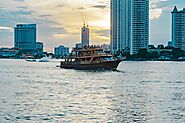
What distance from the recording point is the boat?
98.0 metres

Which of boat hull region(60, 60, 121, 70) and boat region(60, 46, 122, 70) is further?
boat region(60, 46, 122, 70)

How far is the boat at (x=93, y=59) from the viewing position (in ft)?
322

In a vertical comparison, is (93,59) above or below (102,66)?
above

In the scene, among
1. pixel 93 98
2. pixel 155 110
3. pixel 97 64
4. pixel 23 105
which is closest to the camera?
pixel 155 110

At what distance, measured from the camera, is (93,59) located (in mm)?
100000

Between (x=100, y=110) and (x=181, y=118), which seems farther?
(x=100, y=110)

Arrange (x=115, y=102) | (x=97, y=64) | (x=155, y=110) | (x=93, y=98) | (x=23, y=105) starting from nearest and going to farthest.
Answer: (x=155, y=110), (x=23, y=105), (x=115, y=102), (x=93, y=98), (x=97, y=64)

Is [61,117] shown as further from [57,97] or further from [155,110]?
[57,97]

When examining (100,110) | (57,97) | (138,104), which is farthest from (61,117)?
(57,97)

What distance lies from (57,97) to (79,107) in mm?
7595

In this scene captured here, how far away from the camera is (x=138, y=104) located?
35938 millimetres

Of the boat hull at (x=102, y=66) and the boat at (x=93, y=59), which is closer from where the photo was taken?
the boat hull at (x=102, y=66)

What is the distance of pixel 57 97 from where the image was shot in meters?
41.2

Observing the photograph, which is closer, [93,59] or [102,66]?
[102,66]
